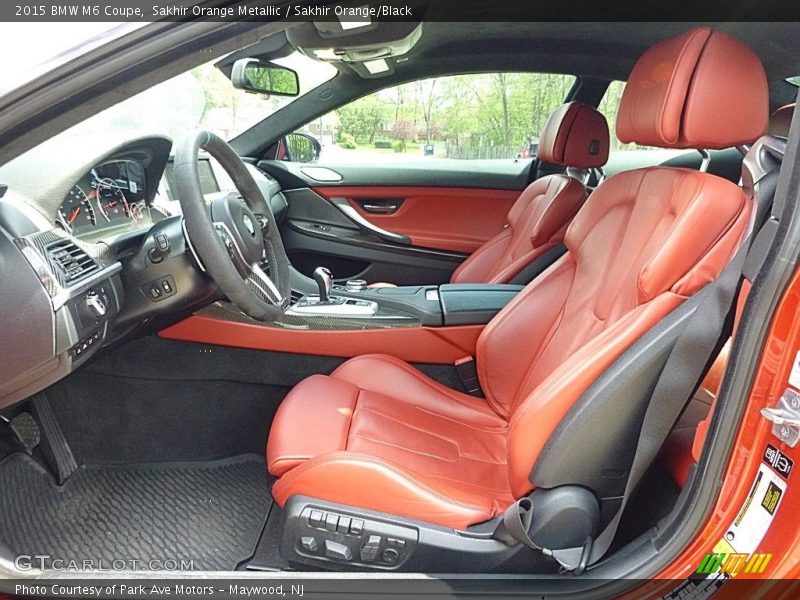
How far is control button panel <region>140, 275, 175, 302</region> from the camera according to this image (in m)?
→ 1.55

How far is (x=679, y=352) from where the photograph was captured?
109cm

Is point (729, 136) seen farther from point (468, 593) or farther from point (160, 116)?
point (160, 116)

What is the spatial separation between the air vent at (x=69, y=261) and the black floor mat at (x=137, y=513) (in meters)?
0.63

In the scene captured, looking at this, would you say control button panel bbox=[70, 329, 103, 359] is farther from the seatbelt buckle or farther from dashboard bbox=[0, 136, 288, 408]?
the seatbelt buckle

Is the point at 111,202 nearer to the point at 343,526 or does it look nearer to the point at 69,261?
the point at 69,261

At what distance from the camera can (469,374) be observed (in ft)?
6.47

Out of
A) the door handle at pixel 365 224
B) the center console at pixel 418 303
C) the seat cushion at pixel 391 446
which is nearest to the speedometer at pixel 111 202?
the center console at pixel 418 303

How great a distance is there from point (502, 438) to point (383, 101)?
198cm

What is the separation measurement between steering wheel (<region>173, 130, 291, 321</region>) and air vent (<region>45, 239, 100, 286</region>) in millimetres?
211

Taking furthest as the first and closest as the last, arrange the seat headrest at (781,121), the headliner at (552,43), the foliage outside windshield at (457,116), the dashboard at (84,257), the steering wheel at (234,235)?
the foliage outside windshield at (457,116) < the headliner at (552,43) < the steering wheel at (234,235) < the seat headrest at (781,121) < the dashboard at (84,257)

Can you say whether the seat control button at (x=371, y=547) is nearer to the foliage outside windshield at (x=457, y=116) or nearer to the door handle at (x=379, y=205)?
the foliage outside windshield at (x=457, y=116)

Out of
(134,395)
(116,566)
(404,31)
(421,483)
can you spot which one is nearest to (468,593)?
(421,483)

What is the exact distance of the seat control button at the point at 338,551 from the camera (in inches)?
46.7

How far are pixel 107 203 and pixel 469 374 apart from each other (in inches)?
43.1
